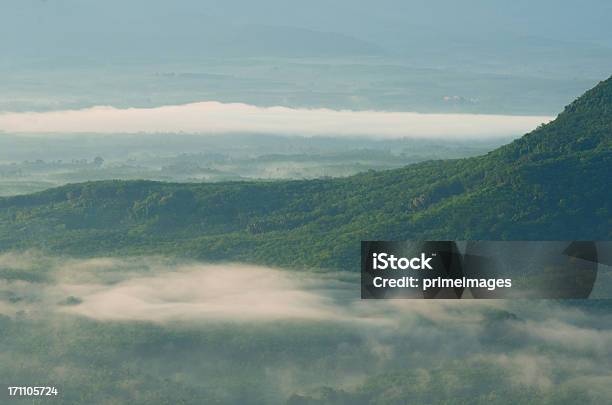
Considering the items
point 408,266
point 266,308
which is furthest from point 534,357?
point 266,308

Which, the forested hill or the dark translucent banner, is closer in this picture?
the dark translucent banner

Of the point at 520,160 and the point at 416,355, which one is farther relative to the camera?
the point at 520,160

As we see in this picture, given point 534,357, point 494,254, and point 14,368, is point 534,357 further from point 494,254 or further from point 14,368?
point 14,368

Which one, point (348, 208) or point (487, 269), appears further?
point (348, 208)

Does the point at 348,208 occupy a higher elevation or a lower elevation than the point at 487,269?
higher

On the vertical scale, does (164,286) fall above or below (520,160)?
below
